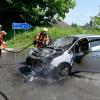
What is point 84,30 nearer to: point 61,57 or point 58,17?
point 58,17

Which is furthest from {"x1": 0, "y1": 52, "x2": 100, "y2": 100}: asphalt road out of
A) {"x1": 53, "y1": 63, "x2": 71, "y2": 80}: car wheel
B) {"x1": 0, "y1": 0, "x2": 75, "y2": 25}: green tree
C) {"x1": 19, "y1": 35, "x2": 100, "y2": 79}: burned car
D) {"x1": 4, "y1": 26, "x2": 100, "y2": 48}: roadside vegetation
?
{"x1": 0, "y1": 0, "x2": 75, "y2": 25}: green tree

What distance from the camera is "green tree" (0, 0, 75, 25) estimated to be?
3406cm

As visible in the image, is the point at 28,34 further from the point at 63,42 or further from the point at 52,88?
the point at 52,88

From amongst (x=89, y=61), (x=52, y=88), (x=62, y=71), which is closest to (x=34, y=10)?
(x=89, y=61)

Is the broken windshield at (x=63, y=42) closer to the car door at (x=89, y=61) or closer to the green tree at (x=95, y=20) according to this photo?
the car door at (x=89, y=61)

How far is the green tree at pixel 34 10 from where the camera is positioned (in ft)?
112

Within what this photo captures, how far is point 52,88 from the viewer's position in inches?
425

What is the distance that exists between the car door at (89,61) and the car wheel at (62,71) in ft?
1.09

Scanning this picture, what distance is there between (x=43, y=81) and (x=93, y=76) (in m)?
2.10

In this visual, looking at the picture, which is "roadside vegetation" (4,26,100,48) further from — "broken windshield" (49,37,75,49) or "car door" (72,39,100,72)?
"car door" (72,39,100,72)

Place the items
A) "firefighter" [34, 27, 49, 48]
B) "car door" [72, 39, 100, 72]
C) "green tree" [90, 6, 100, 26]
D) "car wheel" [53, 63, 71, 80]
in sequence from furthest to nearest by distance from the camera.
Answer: "green tree" [90, 6, 100, 26] < "firefighter" [34, 27, 49, 48] < "car door" [72, 39, 100, 72] < "car wheel" [53, 63, 71, 80]

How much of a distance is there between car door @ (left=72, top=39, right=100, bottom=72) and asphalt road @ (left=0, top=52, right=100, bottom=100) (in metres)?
0.31

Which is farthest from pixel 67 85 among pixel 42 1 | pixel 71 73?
pixel 42 1

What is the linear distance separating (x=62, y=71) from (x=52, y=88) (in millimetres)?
1646
